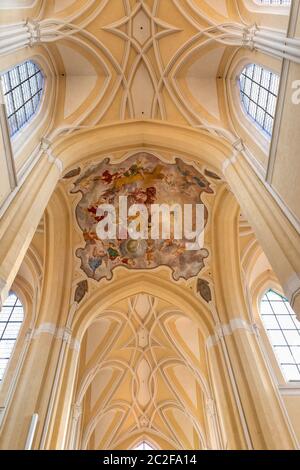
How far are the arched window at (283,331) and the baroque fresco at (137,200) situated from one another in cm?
303

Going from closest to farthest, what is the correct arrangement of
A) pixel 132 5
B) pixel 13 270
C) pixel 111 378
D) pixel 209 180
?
1. pixel 13 270
2. pixel 132 5
3. pixel 209 180
4. pixel 111 378

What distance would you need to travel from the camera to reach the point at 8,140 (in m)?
7.02

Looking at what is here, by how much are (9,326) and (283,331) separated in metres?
9.71

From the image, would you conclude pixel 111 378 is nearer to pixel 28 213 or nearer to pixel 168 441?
pixel 168 441

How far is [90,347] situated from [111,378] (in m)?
2.58

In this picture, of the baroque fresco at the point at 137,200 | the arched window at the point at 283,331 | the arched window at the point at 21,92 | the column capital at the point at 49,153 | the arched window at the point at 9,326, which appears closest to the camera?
the arched window at the point at 21,92

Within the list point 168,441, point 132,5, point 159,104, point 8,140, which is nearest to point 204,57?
point 159,104

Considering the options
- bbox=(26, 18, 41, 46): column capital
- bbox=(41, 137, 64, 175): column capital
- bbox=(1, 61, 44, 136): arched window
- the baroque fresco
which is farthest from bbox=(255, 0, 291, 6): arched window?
bbox=(41, 137, 64, 175): column capital

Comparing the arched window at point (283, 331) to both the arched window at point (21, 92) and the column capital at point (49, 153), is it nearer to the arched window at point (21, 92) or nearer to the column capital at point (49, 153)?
the column capital at point (49, 153)

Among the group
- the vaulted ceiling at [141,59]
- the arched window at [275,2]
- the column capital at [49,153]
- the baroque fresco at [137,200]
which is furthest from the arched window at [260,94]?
the column capital at [49,153]

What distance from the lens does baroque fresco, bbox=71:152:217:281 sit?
12.1 meters

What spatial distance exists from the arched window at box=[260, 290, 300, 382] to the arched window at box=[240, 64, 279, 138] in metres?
6.77

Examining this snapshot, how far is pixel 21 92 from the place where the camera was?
8.98m

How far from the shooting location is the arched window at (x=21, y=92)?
8203 millimetres
